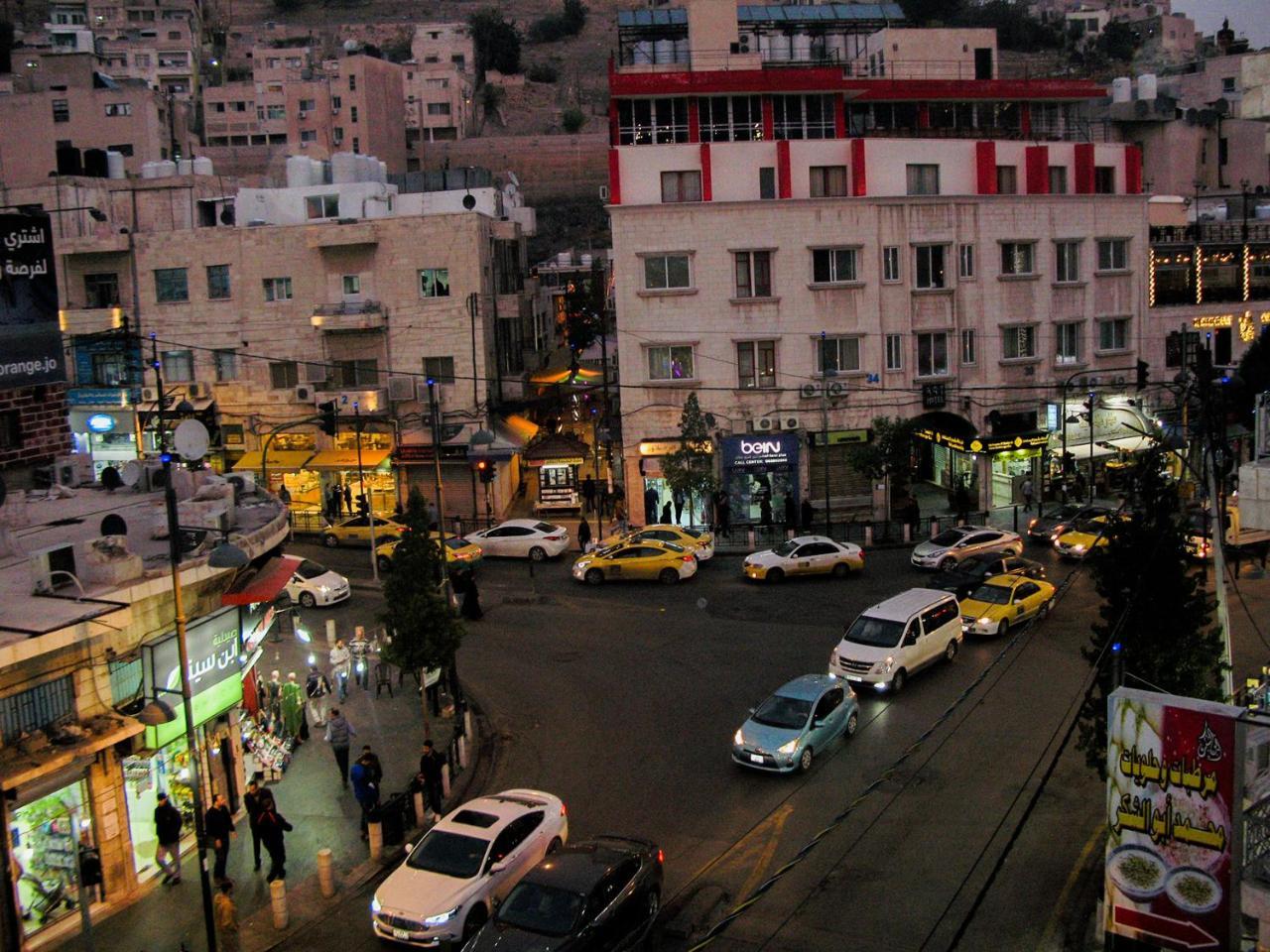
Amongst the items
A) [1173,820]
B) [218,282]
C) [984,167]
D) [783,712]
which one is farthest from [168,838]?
→ [984,167]

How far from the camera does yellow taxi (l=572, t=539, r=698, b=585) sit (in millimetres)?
33812

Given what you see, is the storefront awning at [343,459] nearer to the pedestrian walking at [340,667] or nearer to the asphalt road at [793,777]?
the asphalt road at [793,777]

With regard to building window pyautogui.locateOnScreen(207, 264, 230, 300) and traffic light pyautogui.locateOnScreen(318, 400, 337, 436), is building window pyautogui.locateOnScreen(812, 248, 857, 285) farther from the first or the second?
building window pyautogui.locateOnScreen(207, 264, 230, 300)

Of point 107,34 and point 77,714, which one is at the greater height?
point 107,34

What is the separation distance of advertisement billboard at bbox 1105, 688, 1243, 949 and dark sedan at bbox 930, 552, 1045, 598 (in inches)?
618

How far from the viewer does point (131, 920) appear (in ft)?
53.9

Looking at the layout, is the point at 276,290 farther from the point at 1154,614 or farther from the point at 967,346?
the point at 1154,614

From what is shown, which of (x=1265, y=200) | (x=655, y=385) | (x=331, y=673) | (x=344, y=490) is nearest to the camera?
(x=331, y=673)

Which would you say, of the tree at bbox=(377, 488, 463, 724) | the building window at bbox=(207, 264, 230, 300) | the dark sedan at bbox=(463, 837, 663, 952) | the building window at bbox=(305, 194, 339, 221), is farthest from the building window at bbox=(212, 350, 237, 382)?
the dark sedan at bbox=(463, 837, 663, 952)

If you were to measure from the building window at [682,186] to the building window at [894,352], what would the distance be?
7.79 m

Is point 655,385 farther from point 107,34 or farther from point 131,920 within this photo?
point 107,34

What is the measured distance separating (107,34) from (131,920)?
127m

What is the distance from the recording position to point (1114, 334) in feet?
149

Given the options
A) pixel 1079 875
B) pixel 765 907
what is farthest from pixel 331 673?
pixel 1079 875
